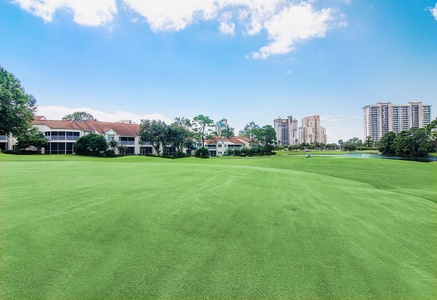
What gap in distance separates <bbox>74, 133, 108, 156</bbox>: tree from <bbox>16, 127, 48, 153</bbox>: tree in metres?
5.81

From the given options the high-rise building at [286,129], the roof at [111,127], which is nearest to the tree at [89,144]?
the roof at [111,127]

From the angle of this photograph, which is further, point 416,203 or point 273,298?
point 416,203

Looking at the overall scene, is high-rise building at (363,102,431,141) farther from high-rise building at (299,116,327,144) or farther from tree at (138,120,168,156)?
tree at (138,120,168,156)

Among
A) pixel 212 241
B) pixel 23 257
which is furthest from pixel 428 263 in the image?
pixel 23 257

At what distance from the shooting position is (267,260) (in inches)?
143

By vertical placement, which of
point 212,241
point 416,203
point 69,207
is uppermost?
point 69,207

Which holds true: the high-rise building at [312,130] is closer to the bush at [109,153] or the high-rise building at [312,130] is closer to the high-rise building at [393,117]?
the high-rise building at [393,117]

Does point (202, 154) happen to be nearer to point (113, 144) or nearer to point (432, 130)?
point (113, 144)

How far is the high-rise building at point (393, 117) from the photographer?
3777 inches

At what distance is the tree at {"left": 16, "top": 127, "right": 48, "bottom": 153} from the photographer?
43778mm

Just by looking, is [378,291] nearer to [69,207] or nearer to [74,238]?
[74,238]

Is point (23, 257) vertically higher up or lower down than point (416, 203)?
higher up

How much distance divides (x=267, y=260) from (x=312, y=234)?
1.69 m

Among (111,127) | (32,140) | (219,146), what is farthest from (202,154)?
(32,140)
